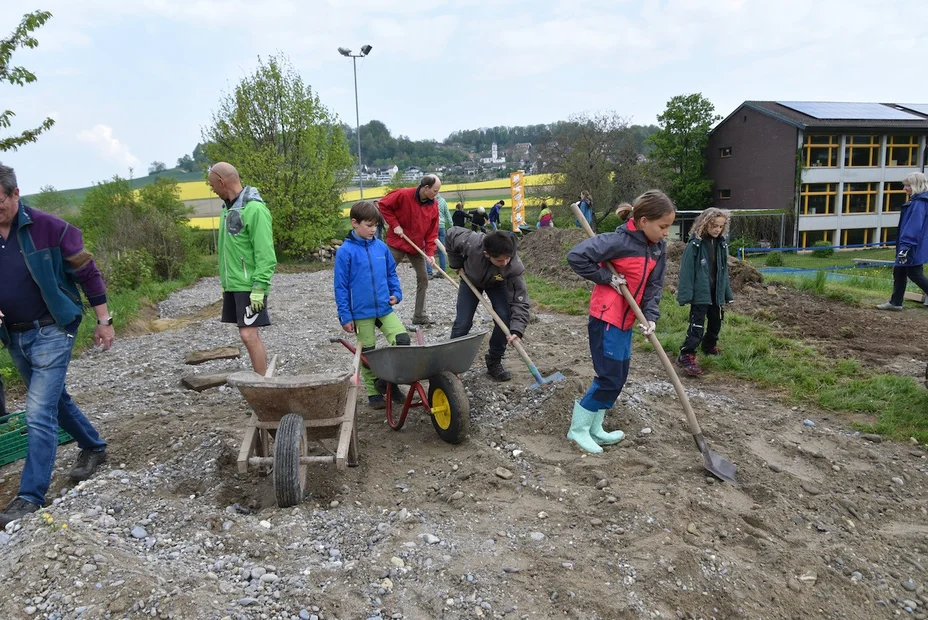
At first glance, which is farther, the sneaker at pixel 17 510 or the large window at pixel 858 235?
the large window at pixel 858 235

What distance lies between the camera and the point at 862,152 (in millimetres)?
30375

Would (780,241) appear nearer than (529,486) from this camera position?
No

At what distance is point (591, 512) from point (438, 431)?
1.33 m

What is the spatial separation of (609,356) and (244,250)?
2.66 metres

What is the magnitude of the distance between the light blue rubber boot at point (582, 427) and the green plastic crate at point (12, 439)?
3.54 metres

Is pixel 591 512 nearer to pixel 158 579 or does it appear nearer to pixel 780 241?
pixel 158 579

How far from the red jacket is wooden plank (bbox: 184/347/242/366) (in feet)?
7.25

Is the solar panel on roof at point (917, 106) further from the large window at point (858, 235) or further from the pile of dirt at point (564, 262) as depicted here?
the pile of dirt at point (564, 262)

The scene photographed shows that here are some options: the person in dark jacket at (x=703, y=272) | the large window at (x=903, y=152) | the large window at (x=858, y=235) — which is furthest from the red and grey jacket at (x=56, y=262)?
the large window at (x=903, y=152)

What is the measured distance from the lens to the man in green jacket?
4.32 metres

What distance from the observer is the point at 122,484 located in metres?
3.41

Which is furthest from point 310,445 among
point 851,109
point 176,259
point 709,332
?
point 851,109

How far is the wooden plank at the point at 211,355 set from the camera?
6.49 metres

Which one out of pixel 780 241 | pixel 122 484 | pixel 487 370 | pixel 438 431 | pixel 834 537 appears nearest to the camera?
pixel 834 537
